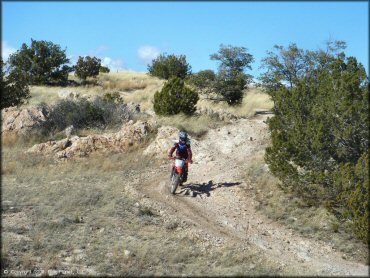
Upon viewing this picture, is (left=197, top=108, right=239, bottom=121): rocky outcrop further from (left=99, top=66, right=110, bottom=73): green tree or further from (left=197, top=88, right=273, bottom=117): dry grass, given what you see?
(left=99, top=66, right=110, bottom=73): green tree

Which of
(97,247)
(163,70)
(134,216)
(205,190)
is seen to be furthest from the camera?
(163,70)

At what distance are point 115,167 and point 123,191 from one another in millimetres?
2834

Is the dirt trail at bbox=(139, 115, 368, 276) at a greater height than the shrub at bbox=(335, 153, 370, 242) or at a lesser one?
lesser

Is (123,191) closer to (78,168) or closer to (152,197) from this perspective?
(152,197)

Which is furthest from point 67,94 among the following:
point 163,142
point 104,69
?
point 104,69

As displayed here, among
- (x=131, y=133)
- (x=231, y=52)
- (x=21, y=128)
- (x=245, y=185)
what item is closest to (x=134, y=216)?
(x=245, y=185)

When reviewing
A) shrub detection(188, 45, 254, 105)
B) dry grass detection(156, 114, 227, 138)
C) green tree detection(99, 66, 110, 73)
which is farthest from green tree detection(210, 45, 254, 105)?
green tree detection(99, 66, 110, 73)

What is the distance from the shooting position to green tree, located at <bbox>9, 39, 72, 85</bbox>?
3119cm

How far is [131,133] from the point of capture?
1828 centimetres

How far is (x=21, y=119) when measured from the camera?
61.0 ft

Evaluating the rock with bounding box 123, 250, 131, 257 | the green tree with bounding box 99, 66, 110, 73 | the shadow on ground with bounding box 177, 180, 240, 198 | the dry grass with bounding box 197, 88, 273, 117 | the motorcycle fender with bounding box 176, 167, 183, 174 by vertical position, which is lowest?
the shadow on ground with bounding box 177, 180, 240, 198

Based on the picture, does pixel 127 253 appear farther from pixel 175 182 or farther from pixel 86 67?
pixel 86 67

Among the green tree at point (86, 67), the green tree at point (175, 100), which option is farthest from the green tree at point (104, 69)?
the green tree at point (175, 100)

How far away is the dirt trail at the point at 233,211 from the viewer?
889cm
